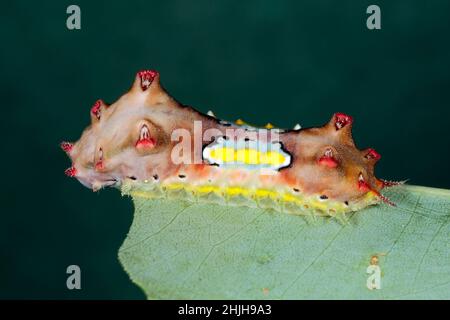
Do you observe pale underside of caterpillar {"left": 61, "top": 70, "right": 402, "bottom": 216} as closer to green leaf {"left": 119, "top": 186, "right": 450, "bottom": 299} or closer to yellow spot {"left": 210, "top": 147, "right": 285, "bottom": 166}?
yellow spot {"left": 210, "top": 147, "right": 285, "bottom": 166}

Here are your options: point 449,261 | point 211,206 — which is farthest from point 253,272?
point 449,261

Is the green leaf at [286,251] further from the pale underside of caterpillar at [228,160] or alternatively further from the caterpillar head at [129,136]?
the caterpillar head at [129,136]

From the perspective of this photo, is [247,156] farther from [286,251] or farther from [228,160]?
[286,251]

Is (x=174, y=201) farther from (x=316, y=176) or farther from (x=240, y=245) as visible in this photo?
(x=316, y=176)

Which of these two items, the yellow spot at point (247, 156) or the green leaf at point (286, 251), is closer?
the green leaf at point (286, 251)

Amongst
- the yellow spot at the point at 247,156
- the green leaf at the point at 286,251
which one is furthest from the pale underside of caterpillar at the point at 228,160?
the green leaf at the point at 286,251
